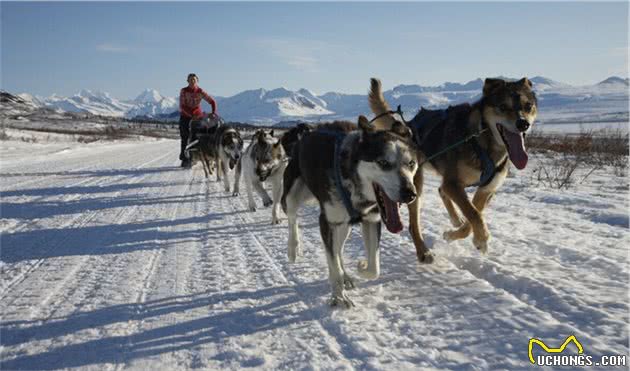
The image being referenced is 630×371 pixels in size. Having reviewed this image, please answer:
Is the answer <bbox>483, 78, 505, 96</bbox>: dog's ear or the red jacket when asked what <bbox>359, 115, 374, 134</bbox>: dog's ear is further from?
the red jacket

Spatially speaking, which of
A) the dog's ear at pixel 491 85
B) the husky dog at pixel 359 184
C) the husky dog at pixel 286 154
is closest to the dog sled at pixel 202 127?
the husky dog at pixel 286 154

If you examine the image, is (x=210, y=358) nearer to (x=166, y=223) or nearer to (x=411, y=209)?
(x=411, y=209)

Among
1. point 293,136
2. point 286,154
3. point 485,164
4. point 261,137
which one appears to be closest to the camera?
point 485,164

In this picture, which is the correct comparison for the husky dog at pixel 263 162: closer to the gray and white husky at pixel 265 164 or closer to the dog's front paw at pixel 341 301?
the gray and white husky at pixel 265 164

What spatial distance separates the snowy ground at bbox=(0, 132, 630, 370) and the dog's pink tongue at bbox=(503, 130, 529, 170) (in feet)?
2.61

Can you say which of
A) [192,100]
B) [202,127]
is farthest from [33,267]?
[192,100]

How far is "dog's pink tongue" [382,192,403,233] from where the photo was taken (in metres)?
2.81

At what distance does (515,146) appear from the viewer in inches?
150

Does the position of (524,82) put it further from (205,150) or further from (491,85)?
(205,150)

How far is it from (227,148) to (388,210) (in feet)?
20.9

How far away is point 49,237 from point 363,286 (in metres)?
3.59

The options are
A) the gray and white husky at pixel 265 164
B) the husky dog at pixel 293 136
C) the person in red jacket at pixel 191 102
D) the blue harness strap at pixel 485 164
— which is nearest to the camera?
the blue harness strap at pixel 485 164

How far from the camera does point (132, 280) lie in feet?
11.7

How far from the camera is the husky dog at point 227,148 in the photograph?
28.3ft
